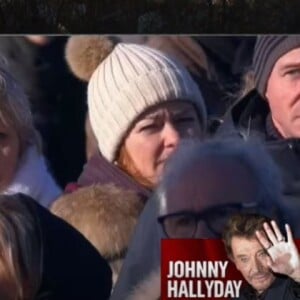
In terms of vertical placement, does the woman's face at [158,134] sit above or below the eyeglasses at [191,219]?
above

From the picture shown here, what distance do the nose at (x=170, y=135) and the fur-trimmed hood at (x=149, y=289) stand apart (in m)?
0.56

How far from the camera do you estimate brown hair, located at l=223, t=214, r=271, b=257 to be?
403 centimetres

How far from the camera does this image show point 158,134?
4.01 m

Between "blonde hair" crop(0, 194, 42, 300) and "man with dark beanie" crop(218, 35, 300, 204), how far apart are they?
3.22ft

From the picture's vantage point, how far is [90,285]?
13.2 feet

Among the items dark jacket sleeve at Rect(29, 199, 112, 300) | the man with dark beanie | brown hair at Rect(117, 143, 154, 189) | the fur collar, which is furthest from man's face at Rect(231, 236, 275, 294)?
the fur collar

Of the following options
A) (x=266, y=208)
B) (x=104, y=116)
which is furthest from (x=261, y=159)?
(x=104, y=116)

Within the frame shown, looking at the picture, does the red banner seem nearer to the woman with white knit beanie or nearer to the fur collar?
the woman with white knit beanie

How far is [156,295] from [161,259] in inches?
6.4

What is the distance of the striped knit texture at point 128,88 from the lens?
13.1ft

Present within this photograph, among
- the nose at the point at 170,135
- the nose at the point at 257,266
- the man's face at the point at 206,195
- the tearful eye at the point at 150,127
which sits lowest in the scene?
the nose at the point at 257,266

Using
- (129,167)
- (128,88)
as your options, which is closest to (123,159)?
(129,167)

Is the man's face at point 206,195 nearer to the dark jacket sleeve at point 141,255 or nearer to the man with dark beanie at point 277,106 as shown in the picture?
the dark jacket sleeve at point 141,255

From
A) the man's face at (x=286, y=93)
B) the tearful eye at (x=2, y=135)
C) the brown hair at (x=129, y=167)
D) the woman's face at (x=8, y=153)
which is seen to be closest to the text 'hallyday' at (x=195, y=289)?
the brown hair at (x=129, y=167)
